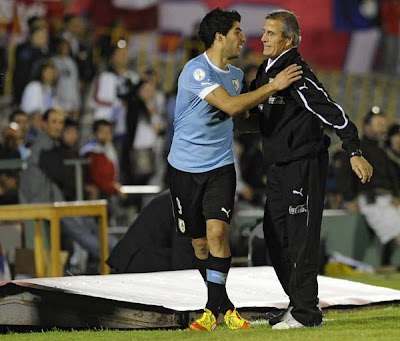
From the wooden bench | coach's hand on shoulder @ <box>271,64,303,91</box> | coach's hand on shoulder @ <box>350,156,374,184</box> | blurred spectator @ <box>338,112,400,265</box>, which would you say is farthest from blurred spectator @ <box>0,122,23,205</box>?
coach's hand on shoulder @ <box>350,156,374,184</box>

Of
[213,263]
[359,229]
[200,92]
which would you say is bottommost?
[359,229]

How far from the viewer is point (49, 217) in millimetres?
12945

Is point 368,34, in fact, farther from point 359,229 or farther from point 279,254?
point 279,254

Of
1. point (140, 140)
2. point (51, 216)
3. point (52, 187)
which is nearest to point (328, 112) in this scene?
point (51, 216)

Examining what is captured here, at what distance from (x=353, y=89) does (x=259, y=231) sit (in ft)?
47.0

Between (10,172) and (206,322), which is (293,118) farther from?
(10,172)

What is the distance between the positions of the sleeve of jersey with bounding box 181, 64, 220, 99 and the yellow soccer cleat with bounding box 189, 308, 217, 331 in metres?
1.46

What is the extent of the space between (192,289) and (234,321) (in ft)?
4.90

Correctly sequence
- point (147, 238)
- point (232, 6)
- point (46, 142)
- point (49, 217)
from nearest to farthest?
1. point (147, 238)
2. point (49, 217)
3. point (46, 142)
4. point (232, 6)

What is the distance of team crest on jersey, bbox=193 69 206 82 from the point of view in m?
8.96

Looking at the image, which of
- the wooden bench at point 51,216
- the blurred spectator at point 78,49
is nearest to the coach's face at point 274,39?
the wooden bench at point 51,216

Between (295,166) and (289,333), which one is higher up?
(295,166)

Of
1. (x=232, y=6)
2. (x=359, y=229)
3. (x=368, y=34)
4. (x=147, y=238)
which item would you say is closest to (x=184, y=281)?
(x=147, y=238)

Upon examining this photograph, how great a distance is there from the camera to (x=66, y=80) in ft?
61.1
